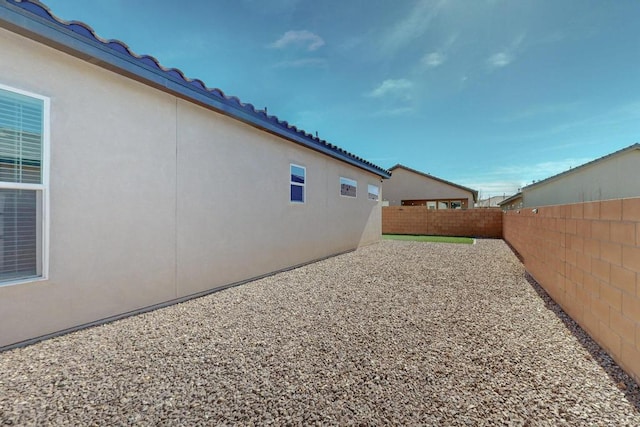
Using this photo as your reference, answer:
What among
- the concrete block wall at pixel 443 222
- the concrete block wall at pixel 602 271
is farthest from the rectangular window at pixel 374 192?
the concrete block wall at pixel 602 271

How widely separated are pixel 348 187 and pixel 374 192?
3413 mm

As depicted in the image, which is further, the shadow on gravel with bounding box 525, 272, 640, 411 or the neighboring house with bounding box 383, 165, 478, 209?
the neighboring house with bounding box 383, 165, 478, 209

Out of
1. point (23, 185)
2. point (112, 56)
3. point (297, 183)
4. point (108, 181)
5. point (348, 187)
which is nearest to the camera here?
point (23, 185)

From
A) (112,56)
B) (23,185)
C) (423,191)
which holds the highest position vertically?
(423,191)

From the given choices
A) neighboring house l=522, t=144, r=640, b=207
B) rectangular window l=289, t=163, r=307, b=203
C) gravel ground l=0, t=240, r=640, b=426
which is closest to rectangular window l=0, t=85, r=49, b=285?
gravel ground l=0, t=240, r=640, b=426

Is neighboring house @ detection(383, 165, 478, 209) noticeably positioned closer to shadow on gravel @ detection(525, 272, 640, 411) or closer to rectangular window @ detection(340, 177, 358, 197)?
rectangular window @ detection(340, 177, 358, 197)

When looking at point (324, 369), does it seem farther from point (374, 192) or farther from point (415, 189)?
point (415, 189)

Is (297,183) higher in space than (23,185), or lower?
higher

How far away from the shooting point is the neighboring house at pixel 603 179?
1372cm

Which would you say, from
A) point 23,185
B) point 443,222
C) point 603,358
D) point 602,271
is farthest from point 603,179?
point 23,185

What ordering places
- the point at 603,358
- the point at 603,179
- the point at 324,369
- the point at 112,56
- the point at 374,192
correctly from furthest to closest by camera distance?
the point at 603,179 < the point at 374,192 < the point at 112,56 < the point at 603,358 < the point at 324,369

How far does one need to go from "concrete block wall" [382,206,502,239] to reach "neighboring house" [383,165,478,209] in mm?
5832

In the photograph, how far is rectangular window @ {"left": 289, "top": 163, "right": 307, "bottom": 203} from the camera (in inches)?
321

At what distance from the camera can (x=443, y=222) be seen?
19.8m
